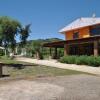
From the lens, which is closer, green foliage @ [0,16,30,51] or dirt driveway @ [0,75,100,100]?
dirt driveway @ [0,75,100,100]

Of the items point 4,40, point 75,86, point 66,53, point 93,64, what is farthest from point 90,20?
point 75,86

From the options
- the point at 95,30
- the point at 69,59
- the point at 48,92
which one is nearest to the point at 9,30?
the point at 69,59

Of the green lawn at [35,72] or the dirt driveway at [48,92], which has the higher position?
the green lawn at [35,72]

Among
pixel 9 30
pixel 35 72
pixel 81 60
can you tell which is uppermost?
pixel 9 30

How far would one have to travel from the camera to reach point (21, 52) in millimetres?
72875

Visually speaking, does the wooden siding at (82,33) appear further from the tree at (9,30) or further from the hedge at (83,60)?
the tree at (9,30)

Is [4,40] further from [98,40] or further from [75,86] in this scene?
[75,86]

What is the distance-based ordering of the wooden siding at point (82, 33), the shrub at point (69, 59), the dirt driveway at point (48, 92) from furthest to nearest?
the wooden siding at point (82, 33) → the shrub at point (69, 59) → the dirt driveway at point (48, 92)

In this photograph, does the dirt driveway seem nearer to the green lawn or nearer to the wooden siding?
the green lawn

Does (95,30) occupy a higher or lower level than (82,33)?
higher

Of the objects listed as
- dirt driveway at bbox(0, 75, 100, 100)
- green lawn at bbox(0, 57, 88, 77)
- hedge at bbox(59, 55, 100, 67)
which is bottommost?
dirt driveway at bbox(0, 75, 100, 100)

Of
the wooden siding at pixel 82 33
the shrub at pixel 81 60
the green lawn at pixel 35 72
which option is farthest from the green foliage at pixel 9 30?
the wooden siding at pixel 82 33

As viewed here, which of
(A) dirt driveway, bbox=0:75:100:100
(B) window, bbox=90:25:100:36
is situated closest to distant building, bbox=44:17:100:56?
(B) window, bbox=90:25:100:36

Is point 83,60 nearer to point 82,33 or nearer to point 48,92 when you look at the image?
point 82,33
